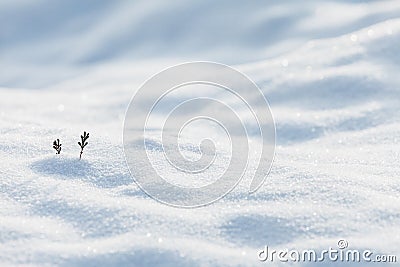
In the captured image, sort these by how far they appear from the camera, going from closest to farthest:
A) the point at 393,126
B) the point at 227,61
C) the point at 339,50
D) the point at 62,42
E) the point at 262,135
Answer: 1. the point at 393,126
2. the point at 262,135
3. the point at 339,50
4. the point at 227,61
5. the point at 62,42

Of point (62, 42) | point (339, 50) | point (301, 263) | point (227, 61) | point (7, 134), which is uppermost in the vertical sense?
point (62, 42)

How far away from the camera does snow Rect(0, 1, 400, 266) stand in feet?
9.22

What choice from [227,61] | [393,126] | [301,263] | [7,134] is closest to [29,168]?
[7,134]

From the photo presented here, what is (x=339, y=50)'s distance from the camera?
7262 millimetres

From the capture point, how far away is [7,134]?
4.59 meters

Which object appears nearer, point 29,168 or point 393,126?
point 29,168

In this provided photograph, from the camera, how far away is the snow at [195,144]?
281 cm

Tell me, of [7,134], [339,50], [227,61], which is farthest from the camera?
[227,61]

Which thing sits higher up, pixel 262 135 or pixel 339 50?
pixel 339 50

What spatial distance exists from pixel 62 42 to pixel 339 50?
7.18m

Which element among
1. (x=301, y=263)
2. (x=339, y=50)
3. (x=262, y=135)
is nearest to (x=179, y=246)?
(x=301, y=263)

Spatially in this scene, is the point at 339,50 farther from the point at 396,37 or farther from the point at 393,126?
the point at 393,126

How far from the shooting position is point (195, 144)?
14.3ft

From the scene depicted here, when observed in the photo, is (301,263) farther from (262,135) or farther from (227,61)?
(227,61)
